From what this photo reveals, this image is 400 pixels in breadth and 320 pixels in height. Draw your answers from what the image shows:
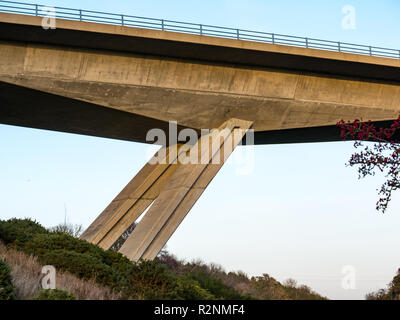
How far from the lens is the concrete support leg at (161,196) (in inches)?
1001

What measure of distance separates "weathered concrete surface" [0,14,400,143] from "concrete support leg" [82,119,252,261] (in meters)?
1.10

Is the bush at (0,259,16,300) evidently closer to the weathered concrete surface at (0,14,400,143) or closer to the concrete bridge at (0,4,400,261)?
the concrete bridge at (0,4,400,261)

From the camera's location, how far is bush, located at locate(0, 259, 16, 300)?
12164mm

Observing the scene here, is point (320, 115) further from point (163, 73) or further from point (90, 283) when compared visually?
point (90, 283)

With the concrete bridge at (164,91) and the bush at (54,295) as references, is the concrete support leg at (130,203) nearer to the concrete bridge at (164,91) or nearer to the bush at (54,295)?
the concrete bridge at (164,91)

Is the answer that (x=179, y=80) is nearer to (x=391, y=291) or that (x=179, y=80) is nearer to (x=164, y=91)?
(x=164, y=91)

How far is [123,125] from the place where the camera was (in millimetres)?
27750

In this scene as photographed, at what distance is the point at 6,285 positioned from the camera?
40.7 ft

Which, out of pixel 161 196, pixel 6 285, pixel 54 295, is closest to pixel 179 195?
pixel 161 196

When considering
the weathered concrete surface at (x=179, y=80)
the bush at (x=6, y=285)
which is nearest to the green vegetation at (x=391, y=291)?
the weathered concrete surface at (x=179, y=80)

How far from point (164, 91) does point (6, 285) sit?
14863mm

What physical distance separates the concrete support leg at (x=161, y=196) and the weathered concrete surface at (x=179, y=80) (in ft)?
3.61

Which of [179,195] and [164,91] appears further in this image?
[164,91]

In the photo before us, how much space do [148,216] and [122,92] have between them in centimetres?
536
